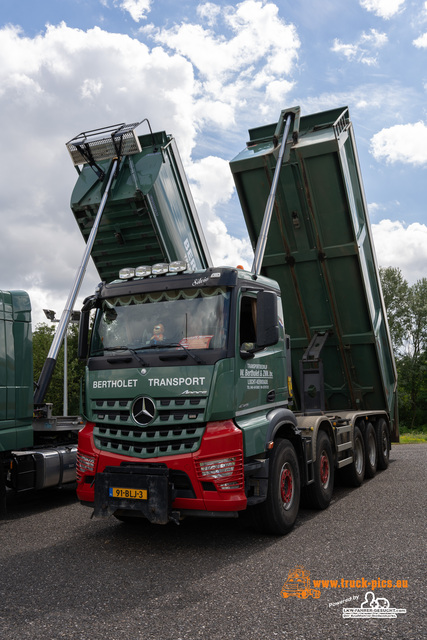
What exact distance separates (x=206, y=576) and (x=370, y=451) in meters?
5.55

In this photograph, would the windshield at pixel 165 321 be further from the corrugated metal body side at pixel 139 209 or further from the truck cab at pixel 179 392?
the corrugated metal body side at pixel 139 209

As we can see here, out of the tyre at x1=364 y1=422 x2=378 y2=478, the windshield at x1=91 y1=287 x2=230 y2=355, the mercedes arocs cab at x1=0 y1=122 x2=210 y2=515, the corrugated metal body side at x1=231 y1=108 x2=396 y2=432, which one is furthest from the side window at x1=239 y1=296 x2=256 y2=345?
the tyre at x1=364 y1=422 x2=378 y2=478

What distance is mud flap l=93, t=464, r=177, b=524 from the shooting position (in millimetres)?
4820

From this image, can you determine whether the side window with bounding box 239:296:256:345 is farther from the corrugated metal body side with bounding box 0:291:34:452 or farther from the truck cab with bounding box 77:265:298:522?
the corrugated metal body side with bounding box 0:291:34:452

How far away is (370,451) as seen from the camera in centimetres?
927

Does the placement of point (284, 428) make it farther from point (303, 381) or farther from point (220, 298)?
point (303, 381)

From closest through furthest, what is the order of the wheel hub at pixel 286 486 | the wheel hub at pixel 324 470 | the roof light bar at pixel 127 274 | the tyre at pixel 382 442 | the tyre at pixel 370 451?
1. the wheel hub at pixel 286 486
2. the roof light bar at pixel 127 274
3. the wheel hub at pixel 324 470
4. the tyre at pixel 370 451
5. the tyre at pixel 382 442

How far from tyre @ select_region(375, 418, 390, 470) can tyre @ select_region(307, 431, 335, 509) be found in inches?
110

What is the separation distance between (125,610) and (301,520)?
308 cm

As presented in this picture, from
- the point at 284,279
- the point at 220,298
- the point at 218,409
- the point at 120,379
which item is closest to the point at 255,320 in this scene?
the point at 220,298

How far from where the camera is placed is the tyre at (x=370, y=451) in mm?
9070

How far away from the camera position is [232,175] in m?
8.79

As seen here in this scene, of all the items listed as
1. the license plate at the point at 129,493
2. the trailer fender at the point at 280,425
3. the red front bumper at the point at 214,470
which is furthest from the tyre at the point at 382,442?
the license plate at the point at 129,493

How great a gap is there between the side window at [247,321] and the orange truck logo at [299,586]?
6.51ft
